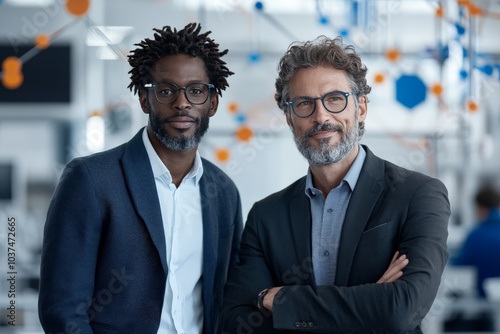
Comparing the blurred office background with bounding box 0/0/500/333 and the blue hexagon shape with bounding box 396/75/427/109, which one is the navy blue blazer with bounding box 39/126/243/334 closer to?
the blurred office background with bounding box 0/0/500/333

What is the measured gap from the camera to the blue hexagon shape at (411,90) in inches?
140

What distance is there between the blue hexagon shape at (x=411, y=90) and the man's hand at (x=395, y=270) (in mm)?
2396

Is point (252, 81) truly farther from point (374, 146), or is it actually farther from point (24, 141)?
point (24, 141)

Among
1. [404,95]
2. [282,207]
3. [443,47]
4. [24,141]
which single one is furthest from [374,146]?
[282,207]

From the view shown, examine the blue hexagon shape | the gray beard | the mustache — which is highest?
the blue hexagon shape

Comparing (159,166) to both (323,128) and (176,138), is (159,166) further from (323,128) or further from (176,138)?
(323,128)

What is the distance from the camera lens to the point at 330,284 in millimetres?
1349

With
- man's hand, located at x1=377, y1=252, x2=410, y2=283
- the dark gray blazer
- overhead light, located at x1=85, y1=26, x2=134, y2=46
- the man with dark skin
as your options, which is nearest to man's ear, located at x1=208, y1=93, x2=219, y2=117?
the man with dark skin

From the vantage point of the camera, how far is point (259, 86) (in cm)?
362

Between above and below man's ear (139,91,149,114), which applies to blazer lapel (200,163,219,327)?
below

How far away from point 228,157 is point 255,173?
20 centimetres

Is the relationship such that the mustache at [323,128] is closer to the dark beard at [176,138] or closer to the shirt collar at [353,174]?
the shirt collar at [353,174]

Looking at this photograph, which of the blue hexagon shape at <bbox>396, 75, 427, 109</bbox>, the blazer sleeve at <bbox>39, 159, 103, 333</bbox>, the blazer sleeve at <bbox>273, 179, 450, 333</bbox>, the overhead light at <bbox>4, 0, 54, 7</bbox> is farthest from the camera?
the overhead light at <bbox>4, 0, 54, 7</bbox>

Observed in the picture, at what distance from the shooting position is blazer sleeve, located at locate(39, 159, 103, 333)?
136cm
